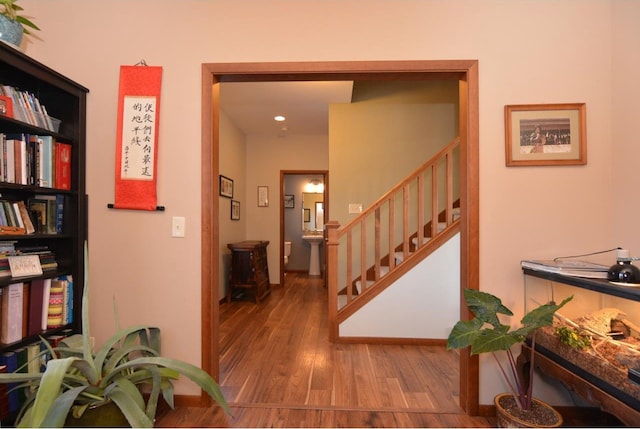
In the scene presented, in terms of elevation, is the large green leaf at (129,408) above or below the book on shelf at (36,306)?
below

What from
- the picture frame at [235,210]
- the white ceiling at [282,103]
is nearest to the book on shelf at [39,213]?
the white ceiling at [282,103]

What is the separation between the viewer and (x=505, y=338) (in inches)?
55.2

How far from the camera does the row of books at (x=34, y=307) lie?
59.7 inches

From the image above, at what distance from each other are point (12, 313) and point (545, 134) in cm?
300

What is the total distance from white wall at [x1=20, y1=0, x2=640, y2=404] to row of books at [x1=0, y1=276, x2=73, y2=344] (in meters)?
0.16

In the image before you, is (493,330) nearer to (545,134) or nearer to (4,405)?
(545,134)

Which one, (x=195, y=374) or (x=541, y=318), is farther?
(x=541, y=318)

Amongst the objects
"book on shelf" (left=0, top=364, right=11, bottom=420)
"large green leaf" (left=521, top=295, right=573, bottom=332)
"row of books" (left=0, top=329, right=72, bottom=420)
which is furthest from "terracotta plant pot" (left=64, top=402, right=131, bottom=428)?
"large green leaf" (left=521, top=295, right=573, bottom=332)

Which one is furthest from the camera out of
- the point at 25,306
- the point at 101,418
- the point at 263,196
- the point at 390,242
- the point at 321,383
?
the point at 263,196

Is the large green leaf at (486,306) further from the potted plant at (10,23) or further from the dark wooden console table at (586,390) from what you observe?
the potted plant at (10,23)

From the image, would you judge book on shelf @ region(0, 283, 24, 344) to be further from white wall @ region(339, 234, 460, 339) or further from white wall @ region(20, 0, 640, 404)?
white wall @ region(339, 234, 460, 339)

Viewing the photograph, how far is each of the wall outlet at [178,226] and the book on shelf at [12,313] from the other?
762mm

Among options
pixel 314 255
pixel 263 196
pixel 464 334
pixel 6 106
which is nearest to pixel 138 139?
pixel 6 106

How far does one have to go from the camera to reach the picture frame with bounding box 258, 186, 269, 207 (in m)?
5.57
